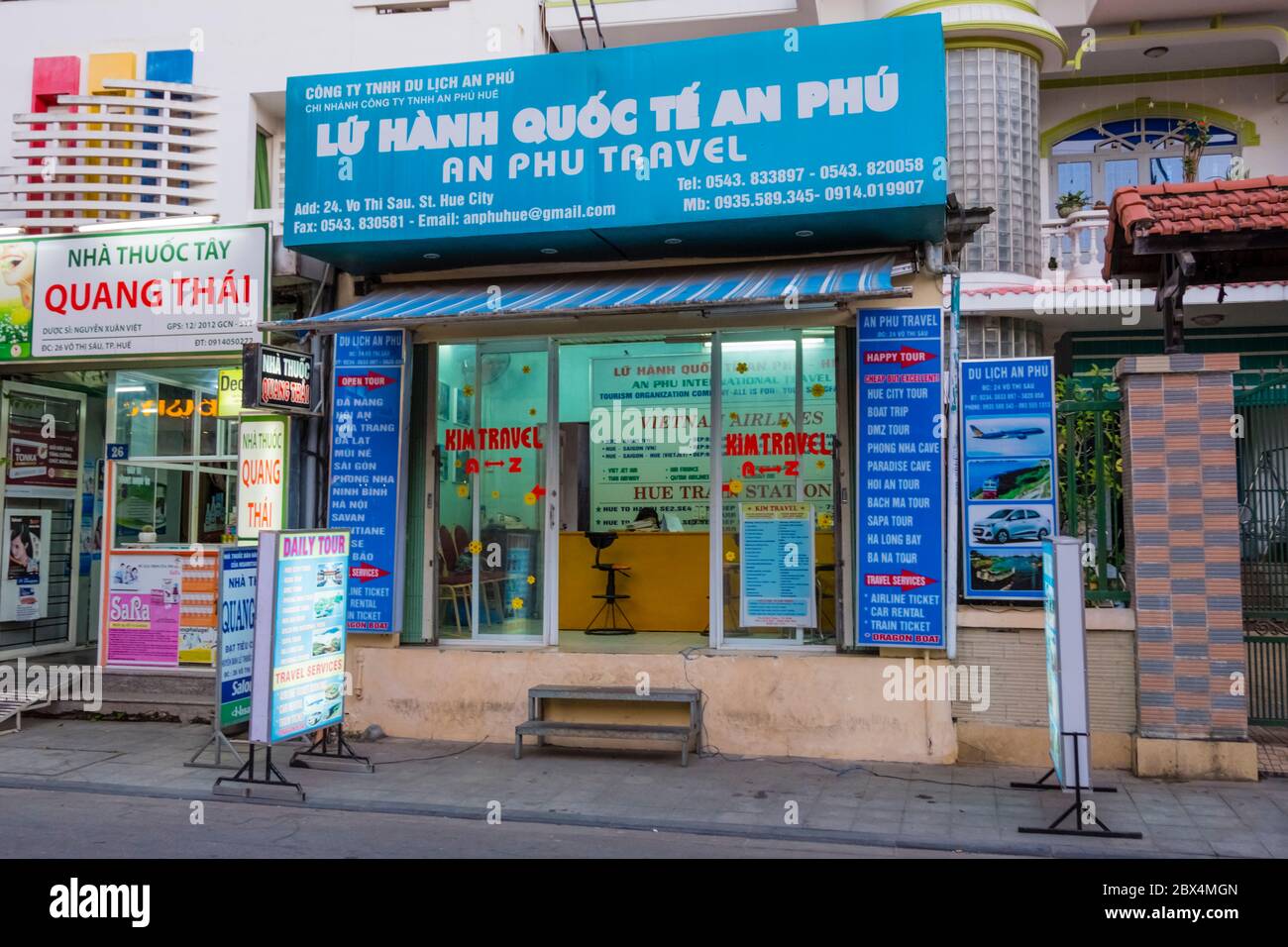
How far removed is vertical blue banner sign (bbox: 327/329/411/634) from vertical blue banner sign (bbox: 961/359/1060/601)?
4.99 m

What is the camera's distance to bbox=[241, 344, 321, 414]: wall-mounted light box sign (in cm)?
899

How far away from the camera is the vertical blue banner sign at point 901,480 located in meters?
8.59

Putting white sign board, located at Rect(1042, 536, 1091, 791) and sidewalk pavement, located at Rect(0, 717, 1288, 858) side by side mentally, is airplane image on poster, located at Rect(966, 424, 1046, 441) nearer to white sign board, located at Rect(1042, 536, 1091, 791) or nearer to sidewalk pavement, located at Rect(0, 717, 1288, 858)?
white sign board, located at Rect(1042, 536, 1091, 791)

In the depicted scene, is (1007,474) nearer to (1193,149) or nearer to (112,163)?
(1193,149)

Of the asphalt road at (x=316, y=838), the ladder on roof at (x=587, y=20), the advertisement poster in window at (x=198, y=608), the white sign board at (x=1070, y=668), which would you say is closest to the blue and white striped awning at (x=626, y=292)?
the white sign board at (x=1070, y=668)

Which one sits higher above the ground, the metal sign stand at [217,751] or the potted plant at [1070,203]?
the potted plant at [1070,203]

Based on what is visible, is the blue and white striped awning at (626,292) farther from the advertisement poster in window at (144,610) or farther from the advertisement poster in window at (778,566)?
the advertisement poster in window at (144,610)

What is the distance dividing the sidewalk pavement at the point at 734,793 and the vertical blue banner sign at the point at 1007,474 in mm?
1607

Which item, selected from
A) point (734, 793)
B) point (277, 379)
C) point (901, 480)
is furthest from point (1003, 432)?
Answer: point (277, 379)

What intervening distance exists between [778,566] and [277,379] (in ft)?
15.4

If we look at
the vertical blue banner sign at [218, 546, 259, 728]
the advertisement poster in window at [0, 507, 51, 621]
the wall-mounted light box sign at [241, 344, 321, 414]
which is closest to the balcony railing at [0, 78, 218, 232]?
the wall-mounted light box sign at [241, 344, 321, 414]

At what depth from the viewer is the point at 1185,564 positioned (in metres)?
8.23

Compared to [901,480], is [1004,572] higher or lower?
lower

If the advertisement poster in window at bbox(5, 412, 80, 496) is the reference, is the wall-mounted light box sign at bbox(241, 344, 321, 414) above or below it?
above
